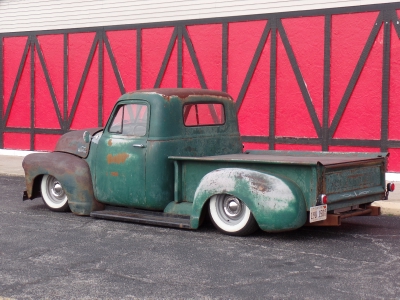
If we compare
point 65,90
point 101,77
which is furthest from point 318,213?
point 65,90

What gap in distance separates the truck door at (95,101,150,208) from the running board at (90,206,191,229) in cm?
14

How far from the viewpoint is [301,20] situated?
1548cm

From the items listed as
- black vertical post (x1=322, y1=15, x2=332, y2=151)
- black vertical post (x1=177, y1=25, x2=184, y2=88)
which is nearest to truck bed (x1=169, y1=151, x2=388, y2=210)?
black vertical post (x1=322, y1=15, x2=332, y2=151)

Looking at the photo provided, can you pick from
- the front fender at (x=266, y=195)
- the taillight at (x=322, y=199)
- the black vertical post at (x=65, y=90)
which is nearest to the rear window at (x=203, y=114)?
the front fender at (x=266, y=195)

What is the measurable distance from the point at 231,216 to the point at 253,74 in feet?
27.3

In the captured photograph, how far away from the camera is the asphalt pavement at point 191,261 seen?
5926 millimetres

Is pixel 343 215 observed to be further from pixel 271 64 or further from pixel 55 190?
pixel 271 64

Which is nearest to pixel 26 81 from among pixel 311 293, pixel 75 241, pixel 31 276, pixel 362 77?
pixel 362 77

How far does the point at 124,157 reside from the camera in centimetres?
931

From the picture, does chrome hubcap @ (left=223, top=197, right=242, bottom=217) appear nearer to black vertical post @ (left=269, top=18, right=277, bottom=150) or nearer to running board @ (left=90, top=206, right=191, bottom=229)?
running board @ (left=90, top=206, right=191, bottom=229)

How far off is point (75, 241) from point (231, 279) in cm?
249

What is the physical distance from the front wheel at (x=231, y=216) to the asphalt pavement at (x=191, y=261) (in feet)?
0.39

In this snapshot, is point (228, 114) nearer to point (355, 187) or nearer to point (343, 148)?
point (355, 187)

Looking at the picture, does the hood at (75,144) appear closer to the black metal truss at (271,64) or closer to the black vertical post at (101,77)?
the black metal truss at (271,64)
